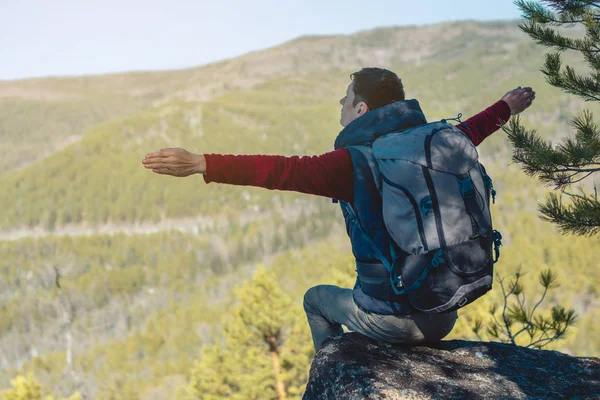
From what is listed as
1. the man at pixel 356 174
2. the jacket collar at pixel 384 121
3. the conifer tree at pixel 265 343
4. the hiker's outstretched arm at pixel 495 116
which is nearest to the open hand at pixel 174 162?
the man at pixel 356 174

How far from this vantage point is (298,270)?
9781 cm

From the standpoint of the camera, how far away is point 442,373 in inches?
145

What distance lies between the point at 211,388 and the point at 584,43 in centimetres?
2005

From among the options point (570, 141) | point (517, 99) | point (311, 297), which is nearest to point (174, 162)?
point (311, 297)

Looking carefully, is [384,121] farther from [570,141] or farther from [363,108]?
[570,141]

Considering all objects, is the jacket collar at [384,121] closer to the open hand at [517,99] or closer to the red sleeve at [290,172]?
the red sleeve at [290,172]

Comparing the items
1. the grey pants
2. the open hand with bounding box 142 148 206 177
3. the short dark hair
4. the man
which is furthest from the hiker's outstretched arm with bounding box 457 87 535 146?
the open hand with bounding box 142 148 206 177

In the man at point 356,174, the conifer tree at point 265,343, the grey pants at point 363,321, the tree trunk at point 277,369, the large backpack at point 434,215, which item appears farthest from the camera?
the conifer tree at point 265,343

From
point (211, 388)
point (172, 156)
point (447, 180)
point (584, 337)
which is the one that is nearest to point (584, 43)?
point (447, 180)

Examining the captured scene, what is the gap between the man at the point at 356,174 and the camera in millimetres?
3256

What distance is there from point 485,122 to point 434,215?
172 cm

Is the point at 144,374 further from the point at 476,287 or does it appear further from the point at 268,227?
the point at 268,227

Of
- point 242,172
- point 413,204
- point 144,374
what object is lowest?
point 144,374

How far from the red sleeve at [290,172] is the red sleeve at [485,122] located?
1321mm
